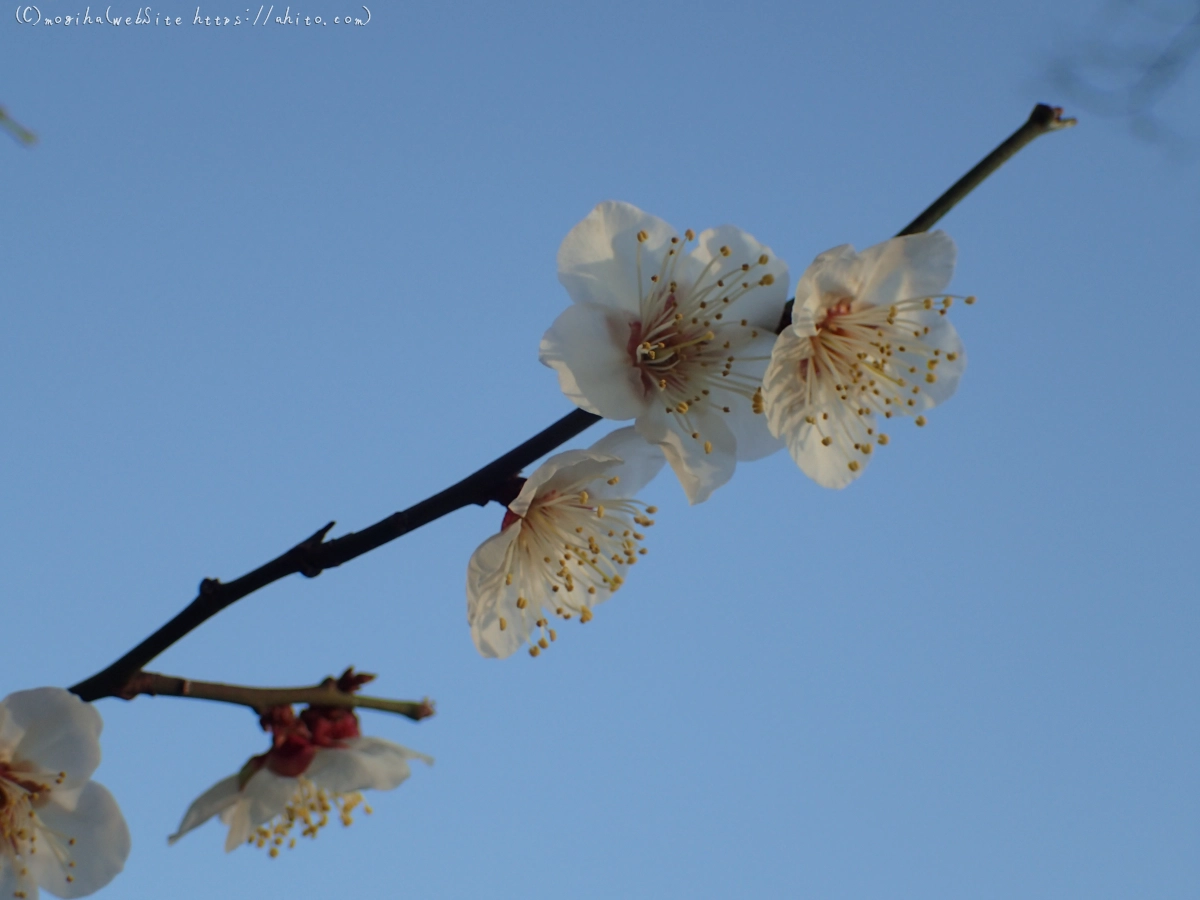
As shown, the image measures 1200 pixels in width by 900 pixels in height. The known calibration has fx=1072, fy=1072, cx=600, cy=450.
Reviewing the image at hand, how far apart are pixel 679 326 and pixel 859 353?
0.27 m

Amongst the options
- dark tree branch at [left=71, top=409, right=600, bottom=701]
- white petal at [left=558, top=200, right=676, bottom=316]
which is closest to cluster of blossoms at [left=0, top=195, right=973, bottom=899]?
white petal at [left=558, top=200, right=676, bottom=316]

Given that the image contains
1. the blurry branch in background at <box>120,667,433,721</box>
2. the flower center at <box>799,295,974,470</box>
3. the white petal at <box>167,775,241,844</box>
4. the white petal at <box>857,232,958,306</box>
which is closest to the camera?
the blurry branch in background at <box>120,667,433,721</box>

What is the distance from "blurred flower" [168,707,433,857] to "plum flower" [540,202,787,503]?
50 cm

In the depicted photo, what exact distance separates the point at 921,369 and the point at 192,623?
1.07 meters

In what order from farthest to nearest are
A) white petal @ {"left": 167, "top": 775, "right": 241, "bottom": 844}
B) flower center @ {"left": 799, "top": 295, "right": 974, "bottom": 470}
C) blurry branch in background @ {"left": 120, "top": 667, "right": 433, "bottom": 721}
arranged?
flower center @ {"left": 799, "top": 295, "right": 974, "bottom": 470} → white petal @ {"left": 167, "top": 775, "right": 241, "bottom": 844} → blurry branch in background @ {"left": 120, "top": 667, "right": 433, "bottom": 721}

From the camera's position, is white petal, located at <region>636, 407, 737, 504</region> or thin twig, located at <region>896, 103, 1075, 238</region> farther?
white petal, located at <region>636, 407, 737, 504</region>

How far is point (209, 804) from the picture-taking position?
1263 mm

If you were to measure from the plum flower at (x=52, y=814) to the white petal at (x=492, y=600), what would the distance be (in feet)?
1.60

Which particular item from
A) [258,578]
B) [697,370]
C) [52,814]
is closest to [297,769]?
[258,578]

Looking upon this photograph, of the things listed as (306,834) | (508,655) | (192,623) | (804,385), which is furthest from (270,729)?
(804,385)

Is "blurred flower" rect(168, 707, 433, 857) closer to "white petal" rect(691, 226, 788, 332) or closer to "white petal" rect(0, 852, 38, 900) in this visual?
"white petal" rect(0, 852, 38, 900)

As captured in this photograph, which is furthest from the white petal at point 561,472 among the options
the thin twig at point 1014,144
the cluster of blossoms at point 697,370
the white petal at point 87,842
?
the white petal at point 87,842

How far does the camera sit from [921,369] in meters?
1.61

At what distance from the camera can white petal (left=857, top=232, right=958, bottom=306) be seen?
137 cm
